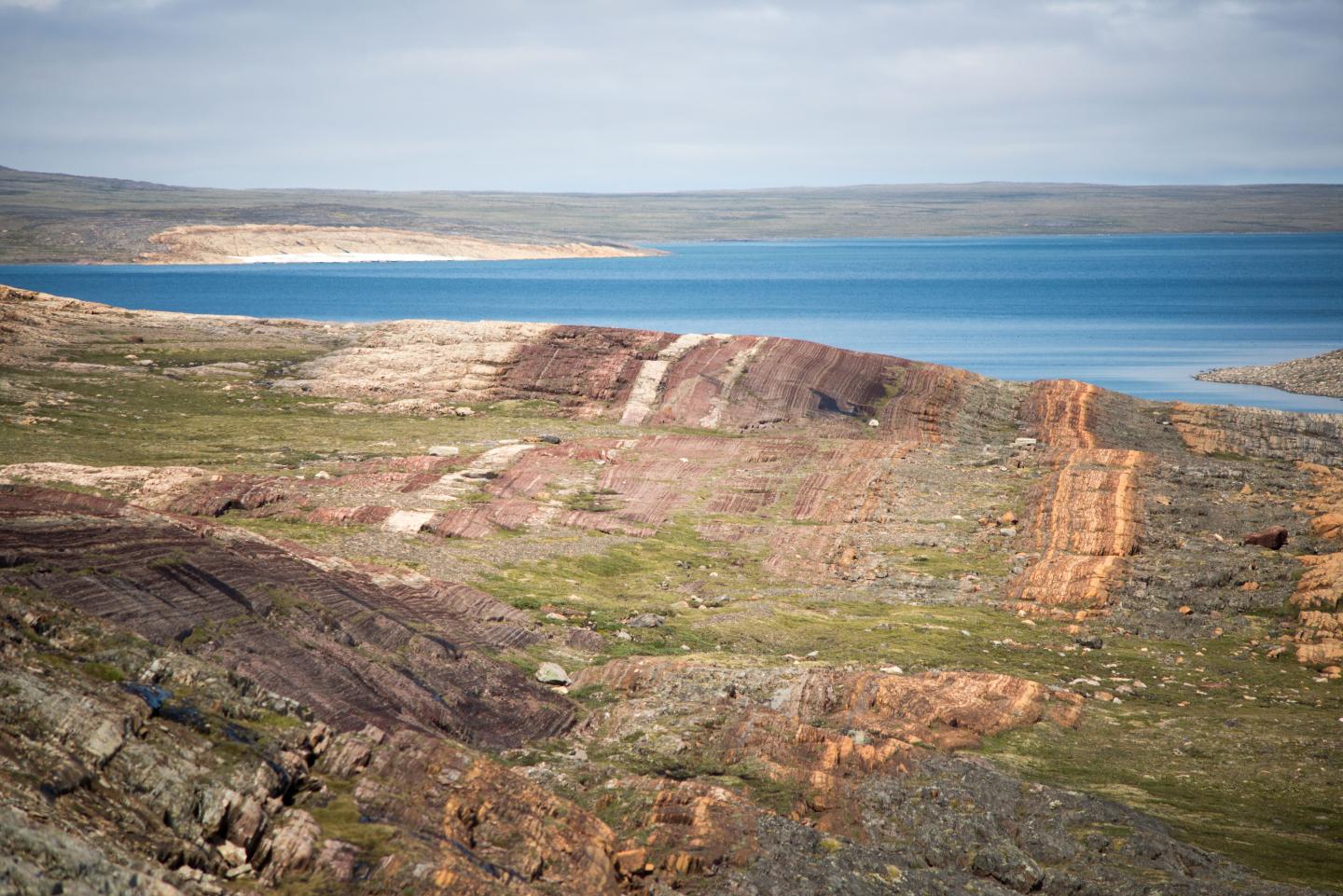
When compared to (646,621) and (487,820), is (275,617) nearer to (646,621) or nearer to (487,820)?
(487,820)

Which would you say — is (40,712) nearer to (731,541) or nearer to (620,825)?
(620,825)

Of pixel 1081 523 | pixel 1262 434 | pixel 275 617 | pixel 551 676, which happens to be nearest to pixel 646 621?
pixel 551 676

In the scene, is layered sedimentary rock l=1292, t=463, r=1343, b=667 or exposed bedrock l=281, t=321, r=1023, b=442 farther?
exposed bedrock l=281, t=321, r=1023, b=442

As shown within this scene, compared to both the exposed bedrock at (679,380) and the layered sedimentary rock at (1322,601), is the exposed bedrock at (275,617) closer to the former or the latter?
the layered sedimentary rock at (1322,601)

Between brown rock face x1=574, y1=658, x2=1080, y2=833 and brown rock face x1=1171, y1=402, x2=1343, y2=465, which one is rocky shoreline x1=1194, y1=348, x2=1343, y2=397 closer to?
brown rock face x1=1171, y1=402, x2=1343, y2=465

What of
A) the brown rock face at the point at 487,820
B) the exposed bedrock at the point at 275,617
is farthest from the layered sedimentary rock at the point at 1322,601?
the brown rock face at the point at 487,820

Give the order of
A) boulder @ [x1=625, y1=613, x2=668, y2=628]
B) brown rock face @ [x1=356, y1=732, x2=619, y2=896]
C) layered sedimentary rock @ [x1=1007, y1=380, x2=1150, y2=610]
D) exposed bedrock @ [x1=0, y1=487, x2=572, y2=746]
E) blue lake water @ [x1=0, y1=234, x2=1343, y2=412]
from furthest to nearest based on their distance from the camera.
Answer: blue lake water @ [x1=0, y1=234, x2=1343, y2=412], layered sedimentary rock @ [x1=1007, y1=380, x2=1150, y2=610], boulder @ [x1=625, y1=613, x2=668, y2=628], exposed bedrock @ [x1=0, y1=487, x2=572, y2=746], brown rock face @ [x1=356, y1=732, x2=619, y2=896]

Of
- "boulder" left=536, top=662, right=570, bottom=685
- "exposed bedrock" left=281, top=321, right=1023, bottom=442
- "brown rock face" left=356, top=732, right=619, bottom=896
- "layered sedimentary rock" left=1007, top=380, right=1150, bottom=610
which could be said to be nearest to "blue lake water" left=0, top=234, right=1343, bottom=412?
"exposed bedrock" left=281, top=321, right=1023, bottom=442
